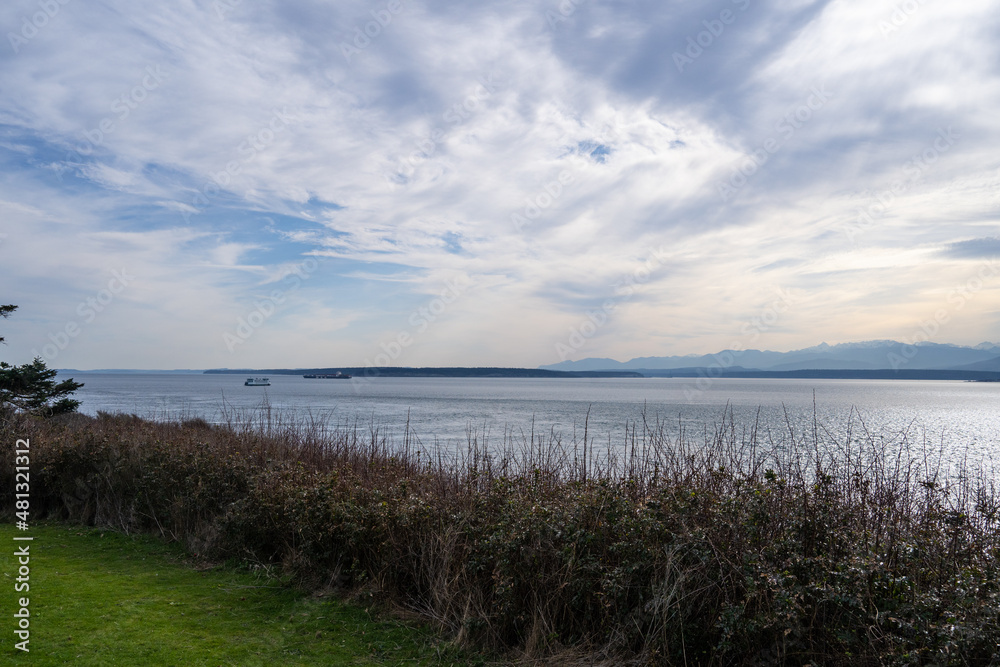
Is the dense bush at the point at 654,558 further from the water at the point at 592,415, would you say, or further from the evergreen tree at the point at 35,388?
the evergreen tree at the point at 35,388

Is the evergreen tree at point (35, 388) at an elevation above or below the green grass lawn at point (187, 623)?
above

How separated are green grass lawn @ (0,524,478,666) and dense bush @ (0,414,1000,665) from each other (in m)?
0.38

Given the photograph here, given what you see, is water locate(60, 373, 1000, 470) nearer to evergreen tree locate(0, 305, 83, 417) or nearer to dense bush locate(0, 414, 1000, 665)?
dense bush locate(0, 414, 1000, 665)

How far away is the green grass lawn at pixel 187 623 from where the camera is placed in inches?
178

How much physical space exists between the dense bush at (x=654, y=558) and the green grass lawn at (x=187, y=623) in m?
0.38

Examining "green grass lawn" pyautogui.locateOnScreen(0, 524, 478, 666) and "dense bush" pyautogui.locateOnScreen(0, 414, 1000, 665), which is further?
"green grass lawn" pyautogui.locateOnScreen(0, 524, 478, 666)

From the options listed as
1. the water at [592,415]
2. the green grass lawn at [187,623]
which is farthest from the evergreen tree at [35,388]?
the green grass lawn at [187,623]

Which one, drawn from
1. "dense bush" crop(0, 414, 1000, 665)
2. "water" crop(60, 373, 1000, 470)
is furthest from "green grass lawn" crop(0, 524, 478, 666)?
"water" crop(60, 373, 1000, 470)

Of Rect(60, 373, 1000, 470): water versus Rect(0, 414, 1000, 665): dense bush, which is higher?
Rect(0, 414, 1000, 665): dense bush

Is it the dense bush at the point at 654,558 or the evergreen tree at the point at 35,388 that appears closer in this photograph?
the dense bush at the point at 654,558

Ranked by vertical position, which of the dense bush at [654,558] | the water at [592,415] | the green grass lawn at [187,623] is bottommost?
the water at [592,415]

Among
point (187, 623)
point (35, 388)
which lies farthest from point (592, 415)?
point (187, 623)

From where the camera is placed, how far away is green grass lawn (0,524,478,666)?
178 inches

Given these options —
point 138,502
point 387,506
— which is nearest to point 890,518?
point 387,506
